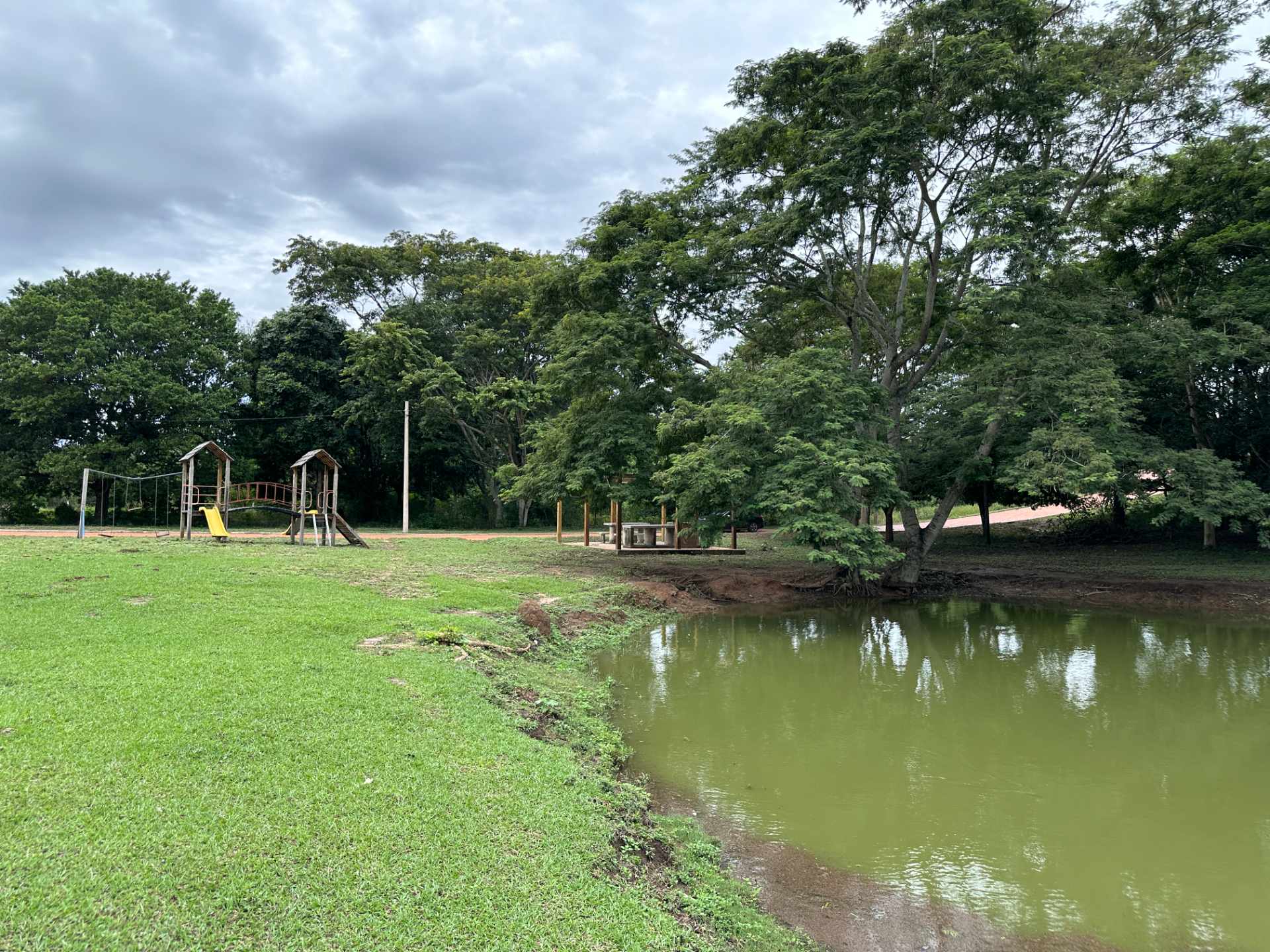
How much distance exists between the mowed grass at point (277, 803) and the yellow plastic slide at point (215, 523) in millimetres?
10822

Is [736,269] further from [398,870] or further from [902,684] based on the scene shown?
[398,870]

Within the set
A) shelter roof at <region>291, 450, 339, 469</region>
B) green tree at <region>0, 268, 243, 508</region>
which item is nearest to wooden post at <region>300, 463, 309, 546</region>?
shelter roof at <region>291, 450, 339, 469</region>

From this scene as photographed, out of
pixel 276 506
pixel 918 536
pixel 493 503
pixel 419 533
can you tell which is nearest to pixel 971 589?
pixel 918 536

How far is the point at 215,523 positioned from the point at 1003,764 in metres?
17.9

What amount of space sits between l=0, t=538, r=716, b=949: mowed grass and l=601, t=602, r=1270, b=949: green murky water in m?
1.57

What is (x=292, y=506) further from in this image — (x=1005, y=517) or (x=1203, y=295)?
(x=1005, y=517)

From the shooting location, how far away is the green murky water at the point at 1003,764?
3.92m

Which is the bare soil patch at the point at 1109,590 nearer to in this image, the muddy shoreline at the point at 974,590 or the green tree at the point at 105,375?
the muddy shoreline at the point at 974,590

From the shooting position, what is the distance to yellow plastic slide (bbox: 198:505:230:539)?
17.0m

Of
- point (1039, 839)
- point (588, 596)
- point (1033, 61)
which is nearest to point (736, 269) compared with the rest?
point (1033, 61)

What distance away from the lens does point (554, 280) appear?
1781 centimetres

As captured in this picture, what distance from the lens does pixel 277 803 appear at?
3.48 meters

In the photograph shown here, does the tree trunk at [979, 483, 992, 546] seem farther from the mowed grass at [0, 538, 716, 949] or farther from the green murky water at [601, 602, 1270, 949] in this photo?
the mowed grass at [0, 538, 716, 949]

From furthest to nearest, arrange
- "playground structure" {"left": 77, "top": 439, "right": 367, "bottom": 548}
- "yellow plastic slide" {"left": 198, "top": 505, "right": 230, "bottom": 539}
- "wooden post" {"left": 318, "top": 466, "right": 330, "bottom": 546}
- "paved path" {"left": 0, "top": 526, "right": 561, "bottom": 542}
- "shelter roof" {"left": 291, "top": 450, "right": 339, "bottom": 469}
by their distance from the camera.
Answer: "paved path" {"left": 0, "top": 526, "right": 561, "bottom": 542}, "wooden post" {"left": 318, "top": 466, "right": 330, "bottom": 546}, "shelter roof" {"left": 291, "top": 450, "right": 339, "bottom": 469}, "playground structure" {"left": 77, "top": 439, "right": 367, "bottom": 548}, "yellow plastic slide" {"left": 198, "top": 505, "right": 230, "bottom": 539}
